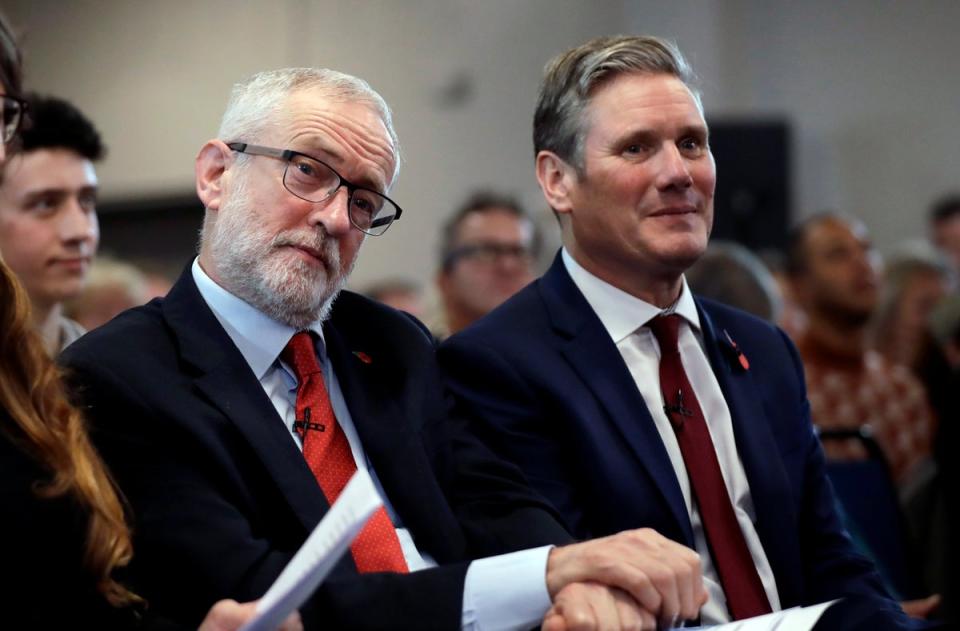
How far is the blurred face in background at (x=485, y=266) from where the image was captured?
4.36 metres

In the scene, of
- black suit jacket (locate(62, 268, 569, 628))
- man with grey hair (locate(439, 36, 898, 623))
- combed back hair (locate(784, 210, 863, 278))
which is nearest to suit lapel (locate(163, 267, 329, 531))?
black suit jacket (locate(62, 268, 569, 628))

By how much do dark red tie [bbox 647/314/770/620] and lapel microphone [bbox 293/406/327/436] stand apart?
0.66m

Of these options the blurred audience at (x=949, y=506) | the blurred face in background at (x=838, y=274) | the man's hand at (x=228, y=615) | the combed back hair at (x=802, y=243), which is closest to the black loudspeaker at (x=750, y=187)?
the combed back hair at (x=802, y=243)

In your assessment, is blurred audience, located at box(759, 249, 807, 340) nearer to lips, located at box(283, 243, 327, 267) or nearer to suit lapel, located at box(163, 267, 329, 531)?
lips, located at box(283, 243, 327, 267)

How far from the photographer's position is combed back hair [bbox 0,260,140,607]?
157cm

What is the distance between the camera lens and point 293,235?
82.7 inches

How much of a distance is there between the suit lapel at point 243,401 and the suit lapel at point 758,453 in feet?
2.72

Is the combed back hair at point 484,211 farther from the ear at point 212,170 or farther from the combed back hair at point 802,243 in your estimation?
the ear at point 212,170

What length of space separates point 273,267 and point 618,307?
704 mm

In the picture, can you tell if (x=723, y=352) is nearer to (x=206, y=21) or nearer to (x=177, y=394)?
(x=177, y=394)

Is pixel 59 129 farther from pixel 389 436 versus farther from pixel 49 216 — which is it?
pixel 389 436

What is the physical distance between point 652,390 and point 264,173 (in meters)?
0.81

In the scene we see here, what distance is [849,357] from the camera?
4652 millimetres

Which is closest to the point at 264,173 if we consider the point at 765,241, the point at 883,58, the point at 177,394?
the point at 177,394
